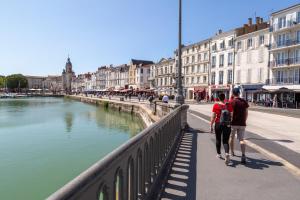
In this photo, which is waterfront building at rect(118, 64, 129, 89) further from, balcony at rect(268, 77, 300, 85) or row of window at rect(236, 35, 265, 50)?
balcony at rect(268, 77, 300, 85)

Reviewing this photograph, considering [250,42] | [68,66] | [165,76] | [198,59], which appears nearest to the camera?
[250,42]

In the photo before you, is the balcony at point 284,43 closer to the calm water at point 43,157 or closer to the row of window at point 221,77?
the row of window at point 221,77

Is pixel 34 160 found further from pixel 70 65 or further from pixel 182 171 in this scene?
pixel 70 65

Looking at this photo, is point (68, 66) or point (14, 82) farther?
point (14, 82)

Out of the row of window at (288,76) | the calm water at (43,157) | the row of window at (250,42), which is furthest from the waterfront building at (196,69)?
the calm water at (43,157)

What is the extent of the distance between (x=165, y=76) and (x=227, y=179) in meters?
71.4

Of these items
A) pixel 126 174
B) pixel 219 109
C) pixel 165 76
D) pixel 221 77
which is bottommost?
pixel 126 174

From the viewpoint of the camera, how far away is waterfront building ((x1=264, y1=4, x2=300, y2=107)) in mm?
39062

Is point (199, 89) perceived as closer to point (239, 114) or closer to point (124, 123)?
point (124, 123)

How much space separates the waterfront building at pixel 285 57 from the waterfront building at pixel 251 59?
159cm

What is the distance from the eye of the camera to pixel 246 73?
159 ft

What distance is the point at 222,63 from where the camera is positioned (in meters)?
55.1

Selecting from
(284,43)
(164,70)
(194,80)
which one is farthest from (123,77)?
(284,43)

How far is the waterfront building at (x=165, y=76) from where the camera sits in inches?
2869
